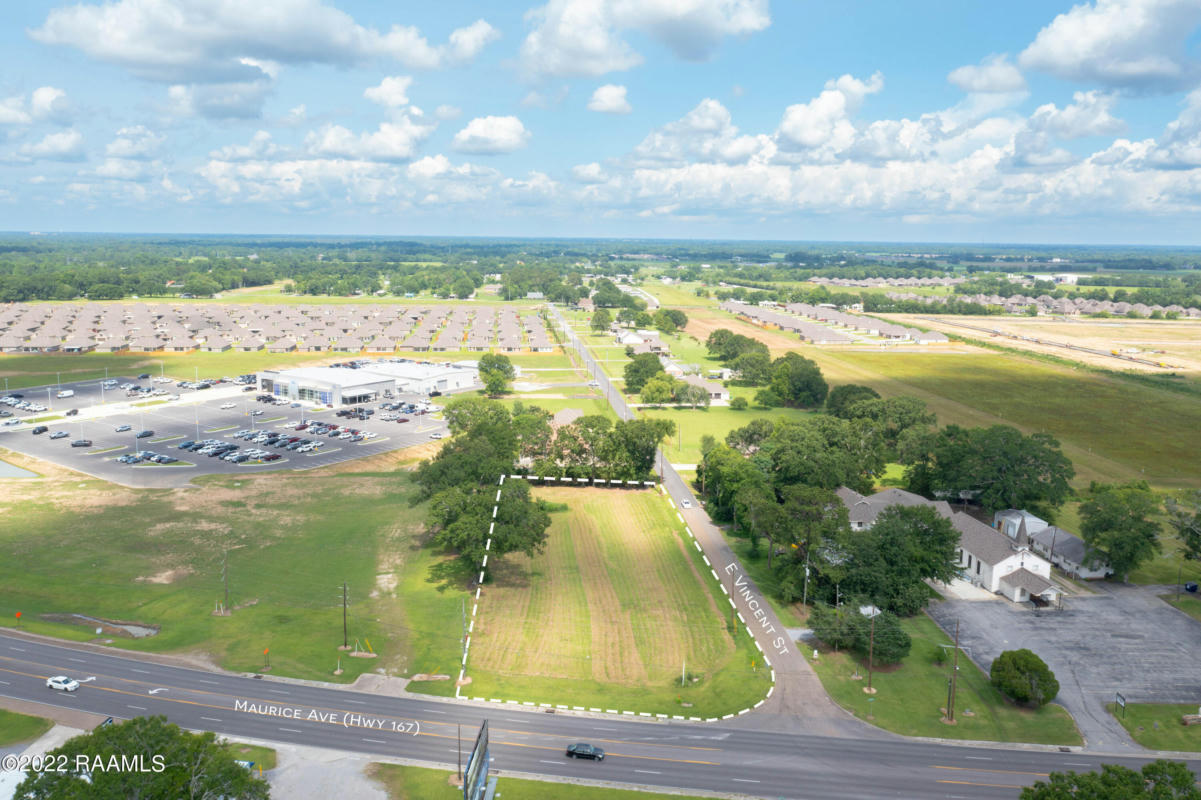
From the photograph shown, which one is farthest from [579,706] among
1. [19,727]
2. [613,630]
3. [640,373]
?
[640,373]

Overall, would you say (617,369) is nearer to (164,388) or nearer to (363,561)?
(164,388)

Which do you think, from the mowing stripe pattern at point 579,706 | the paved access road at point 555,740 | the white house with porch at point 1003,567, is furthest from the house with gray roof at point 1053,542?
the mowing stripe pattern at point 579,706

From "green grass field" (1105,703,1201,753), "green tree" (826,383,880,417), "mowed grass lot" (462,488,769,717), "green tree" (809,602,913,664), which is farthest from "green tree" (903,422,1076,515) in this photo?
"green tree" (826,383,880,417)

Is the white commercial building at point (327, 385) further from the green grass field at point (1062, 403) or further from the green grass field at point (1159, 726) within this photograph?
the green grass field at point (1159, 726)

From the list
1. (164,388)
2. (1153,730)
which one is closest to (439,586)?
(1153,730)

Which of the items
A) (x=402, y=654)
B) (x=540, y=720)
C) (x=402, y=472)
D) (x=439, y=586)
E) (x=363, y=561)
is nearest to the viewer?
(x=540, y=720)

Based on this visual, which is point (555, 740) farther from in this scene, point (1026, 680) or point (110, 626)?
point (110, 626)

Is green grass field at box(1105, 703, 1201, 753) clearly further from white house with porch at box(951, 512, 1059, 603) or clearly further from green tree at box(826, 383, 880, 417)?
green tree at box(826, 383, 880, 417)
